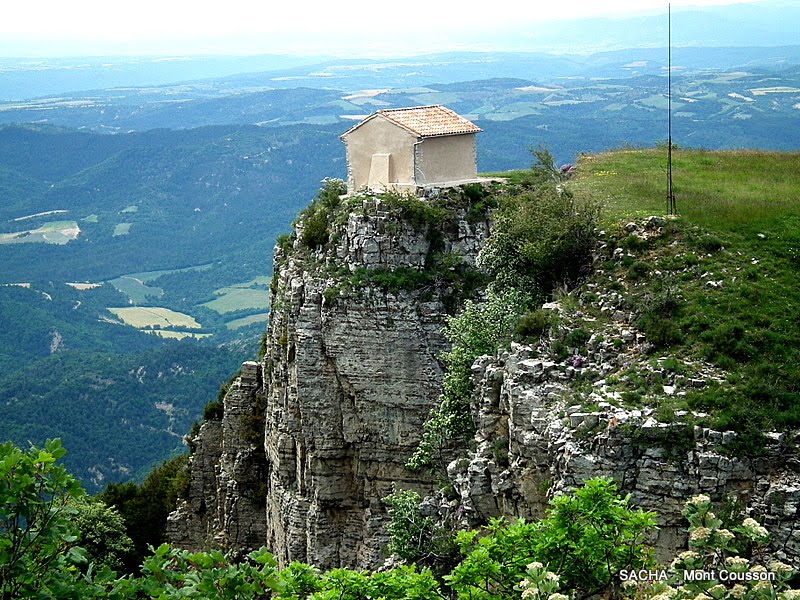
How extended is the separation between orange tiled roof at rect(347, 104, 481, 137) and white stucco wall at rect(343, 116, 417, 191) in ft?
0.86

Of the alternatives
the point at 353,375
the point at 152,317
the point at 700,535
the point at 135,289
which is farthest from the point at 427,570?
the point at 135,289

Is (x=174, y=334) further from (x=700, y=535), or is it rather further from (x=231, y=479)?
(x=700, y=535)

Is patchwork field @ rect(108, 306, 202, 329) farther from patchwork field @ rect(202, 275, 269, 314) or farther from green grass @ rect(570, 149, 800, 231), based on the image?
green grass @ rect(570, 149, 800, 231)

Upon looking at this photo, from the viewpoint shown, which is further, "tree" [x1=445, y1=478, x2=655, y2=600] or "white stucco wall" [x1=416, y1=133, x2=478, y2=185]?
"white stucco wall" [x1=416, y1=133, x2=478, y2=185]

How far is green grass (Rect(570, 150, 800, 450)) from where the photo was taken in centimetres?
2258

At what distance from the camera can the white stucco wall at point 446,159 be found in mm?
37062

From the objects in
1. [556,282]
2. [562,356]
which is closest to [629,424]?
[562,356]

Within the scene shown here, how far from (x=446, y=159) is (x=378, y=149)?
2245 mm

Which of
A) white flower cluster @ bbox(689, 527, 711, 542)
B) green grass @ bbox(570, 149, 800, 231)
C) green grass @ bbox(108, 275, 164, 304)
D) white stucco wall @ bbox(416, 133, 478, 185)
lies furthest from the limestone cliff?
green grass @ bbox(108, 275, 164, 304)

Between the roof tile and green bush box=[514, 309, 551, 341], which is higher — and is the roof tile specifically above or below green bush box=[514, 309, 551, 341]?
above

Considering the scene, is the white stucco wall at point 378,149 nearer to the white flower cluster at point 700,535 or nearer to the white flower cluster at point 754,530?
the white flower cluster at point 754,530

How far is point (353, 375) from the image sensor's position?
1383 inches

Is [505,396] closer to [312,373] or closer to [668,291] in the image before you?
[668,291]

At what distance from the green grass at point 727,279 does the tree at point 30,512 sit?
12.1 m
